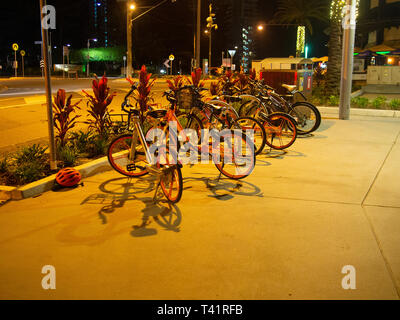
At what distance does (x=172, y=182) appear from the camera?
604 cm

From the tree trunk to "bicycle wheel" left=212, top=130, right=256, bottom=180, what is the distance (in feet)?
45.3

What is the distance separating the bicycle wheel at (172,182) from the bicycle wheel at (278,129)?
346 centimetres

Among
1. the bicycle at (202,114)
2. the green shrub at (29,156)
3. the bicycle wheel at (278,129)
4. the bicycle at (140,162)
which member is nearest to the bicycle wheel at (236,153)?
the bicycle at (202,114)

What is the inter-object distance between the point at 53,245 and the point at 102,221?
0.78 meters

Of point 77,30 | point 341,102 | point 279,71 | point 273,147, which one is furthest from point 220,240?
point 77,30

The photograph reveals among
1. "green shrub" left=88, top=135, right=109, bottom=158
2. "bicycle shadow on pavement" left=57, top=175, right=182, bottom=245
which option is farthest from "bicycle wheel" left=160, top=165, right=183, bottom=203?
"green shrub" left=88, top=135, right=109, bottom=158

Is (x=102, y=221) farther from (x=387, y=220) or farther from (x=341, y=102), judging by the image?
(x=341, y=102)

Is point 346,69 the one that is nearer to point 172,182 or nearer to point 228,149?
point 228,149

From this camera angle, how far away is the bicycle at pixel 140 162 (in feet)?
19.6

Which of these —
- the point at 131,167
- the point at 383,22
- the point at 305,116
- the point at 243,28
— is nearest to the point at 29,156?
the point at 131,167

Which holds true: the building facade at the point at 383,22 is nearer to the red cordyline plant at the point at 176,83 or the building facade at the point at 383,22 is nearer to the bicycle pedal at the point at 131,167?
the red cordyline plant at the point at 176,83

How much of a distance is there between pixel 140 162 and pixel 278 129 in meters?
3.12

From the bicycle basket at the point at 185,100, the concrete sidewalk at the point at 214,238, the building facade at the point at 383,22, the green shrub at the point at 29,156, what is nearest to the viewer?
the concrete sidewalk at the point at 214,238
